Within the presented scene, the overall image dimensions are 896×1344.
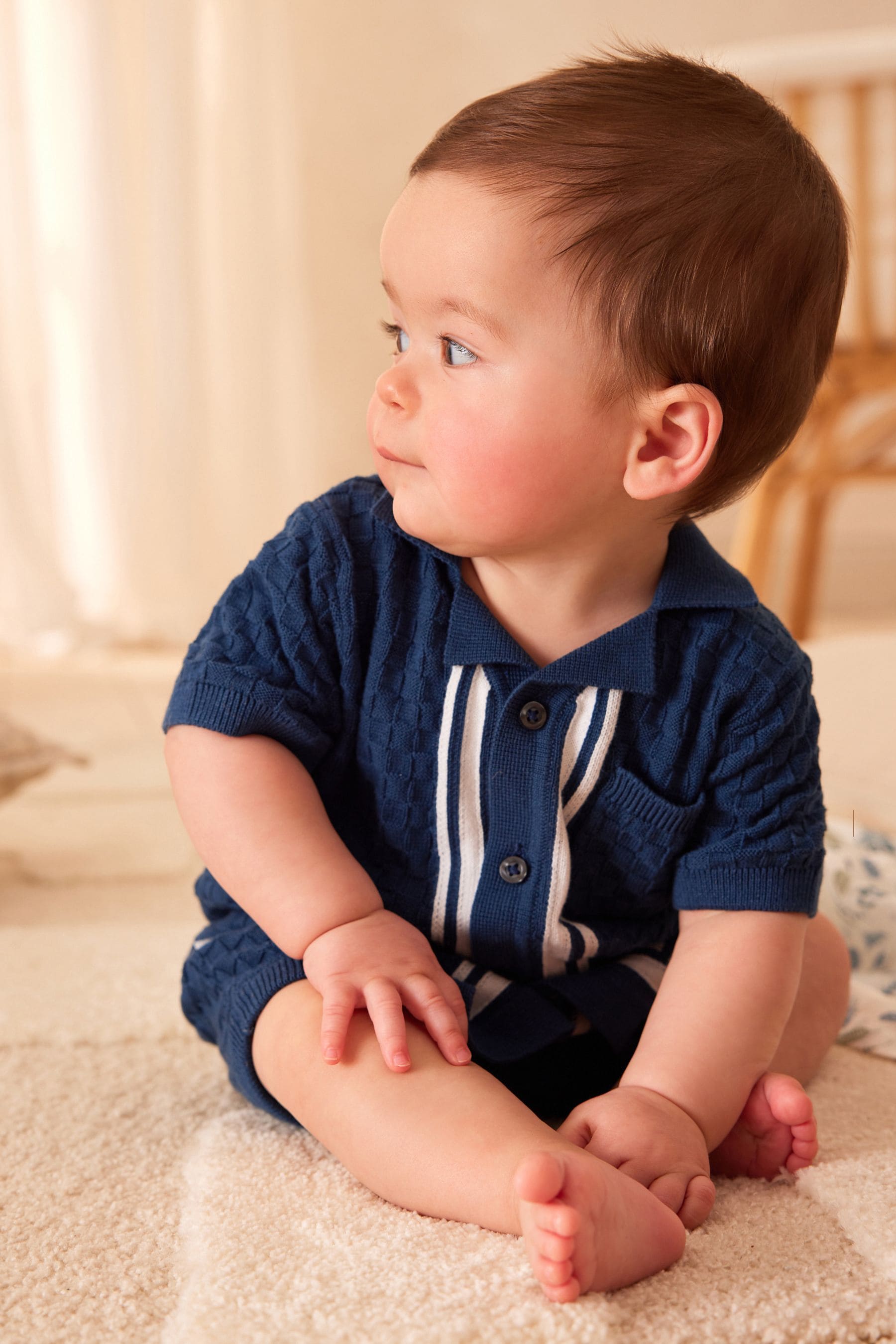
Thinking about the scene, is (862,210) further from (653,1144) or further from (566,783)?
(653,1144)

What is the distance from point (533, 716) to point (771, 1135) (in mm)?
209

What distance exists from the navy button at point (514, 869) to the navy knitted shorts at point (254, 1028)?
0.23 ft

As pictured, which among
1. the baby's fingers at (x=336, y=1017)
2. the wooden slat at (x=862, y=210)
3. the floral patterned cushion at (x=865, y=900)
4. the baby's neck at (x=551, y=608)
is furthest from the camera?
the wooden slat at (x=862, y=210)

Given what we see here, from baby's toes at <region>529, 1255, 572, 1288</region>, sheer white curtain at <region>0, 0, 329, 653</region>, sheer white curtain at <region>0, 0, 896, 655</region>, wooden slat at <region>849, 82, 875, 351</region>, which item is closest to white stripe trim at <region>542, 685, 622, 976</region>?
baby's toes at <region>529, 1255, 572, 1288</region>

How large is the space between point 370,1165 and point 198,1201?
0.07m

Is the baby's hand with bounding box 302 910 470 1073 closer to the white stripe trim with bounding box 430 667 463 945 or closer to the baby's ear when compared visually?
the white stripe trim with bounding box 430 667 463 945

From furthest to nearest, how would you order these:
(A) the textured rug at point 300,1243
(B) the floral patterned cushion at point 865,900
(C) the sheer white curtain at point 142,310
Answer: (C) the sheer white curtain at point 142,310 < (B) the floral patterned cushion at point 865,900 < (A) the textured rug at point 300,1243

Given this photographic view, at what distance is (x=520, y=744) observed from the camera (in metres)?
0.61

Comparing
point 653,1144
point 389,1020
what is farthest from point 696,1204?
point 389,1020

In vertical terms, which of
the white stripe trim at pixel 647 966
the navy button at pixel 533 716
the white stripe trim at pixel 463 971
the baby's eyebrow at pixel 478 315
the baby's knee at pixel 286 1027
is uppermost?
the baby's eyebrow at pixel 478 315

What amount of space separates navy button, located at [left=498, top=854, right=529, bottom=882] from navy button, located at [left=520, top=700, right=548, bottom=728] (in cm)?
6

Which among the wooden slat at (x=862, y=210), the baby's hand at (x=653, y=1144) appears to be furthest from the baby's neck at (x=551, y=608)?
the wooden slat at (x=862, y=210)

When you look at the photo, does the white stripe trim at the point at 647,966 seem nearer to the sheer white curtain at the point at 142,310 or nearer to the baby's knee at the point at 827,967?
the baby's knee at the point at 827,967

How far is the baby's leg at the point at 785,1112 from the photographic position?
0.55 m
